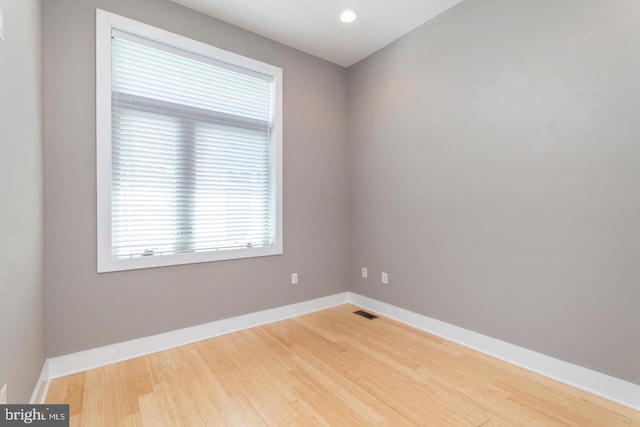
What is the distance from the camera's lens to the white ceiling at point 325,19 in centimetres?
249

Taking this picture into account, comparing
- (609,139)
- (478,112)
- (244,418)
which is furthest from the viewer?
(478,112)

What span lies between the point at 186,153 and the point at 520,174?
2.66 metres

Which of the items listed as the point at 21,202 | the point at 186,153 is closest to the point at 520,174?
the point at 186,153

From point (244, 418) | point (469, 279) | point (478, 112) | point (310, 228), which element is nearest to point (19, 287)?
point (244, 418)

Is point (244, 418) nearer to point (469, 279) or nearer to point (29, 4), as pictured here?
point (469, 279)

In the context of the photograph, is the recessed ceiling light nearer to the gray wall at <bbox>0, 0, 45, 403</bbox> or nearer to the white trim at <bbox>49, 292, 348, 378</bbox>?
the gray wall at <bbox>0, 0, 45, 403</bbox>

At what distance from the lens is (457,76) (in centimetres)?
254

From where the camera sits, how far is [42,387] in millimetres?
1814

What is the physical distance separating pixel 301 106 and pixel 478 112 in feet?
5.73

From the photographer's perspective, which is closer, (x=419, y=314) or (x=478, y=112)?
(x=478, y=112)

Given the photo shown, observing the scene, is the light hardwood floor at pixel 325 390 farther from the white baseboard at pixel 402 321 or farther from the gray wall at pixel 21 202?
the gray wall at pixel 21 202

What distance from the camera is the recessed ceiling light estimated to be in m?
2.59

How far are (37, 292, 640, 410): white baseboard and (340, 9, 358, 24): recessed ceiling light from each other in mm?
2816

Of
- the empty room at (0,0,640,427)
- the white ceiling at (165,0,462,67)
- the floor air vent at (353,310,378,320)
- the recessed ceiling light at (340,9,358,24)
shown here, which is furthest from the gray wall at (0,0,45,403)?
the floor air vent at (353,310,378,320)
